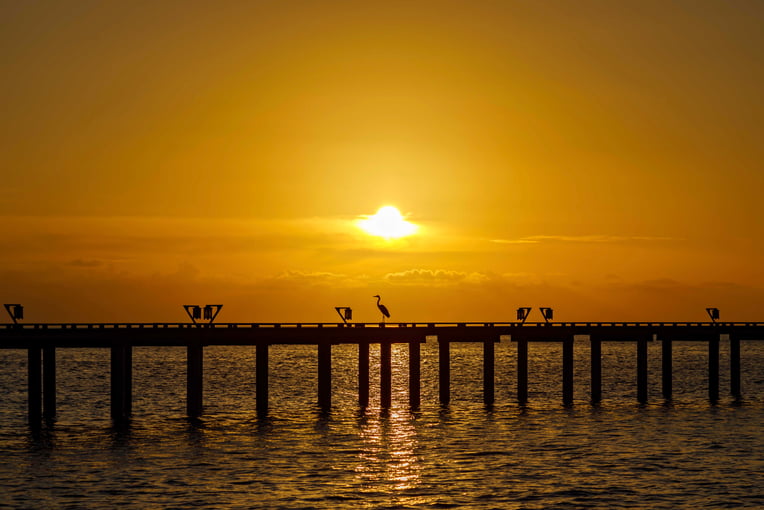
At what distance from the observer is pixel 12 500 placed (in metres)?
42.5

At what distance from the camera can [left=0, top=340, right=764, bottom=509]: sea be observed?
43.5 metres

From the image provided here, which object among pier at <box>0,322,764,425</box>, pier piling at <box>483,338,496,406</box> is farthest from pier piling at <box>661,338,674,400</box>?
pier piling at <box>483,338,496,406</box>

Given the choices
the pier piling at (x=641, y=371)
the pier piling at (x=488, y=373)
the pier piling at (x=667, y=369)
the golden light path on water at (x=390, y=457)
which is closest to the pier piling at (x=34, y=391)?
the golden light path on water at (x=390, y=457)

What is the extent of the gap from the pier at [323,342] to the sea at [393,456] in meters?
1.71

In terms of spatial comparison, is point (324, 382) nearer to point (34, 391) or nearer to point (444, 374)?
point (444, 374)

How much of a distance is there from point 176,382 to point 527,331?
5319 cm

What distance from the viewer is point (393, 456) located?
54562mm

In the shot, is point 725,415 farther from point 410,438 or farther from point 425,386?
point 425,386

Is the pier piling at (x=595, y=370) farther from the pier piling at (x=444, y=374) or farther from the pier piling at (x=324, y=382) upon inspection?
the pier piling at (x=324, y=382)

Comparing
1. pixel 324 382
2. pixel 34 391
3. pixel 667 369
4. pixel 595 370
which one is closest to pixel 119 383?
pixel 34 391

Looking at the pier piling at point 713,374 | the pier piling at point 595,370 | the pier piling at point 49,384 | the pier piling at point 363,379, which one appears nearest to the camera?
the pier piling at point 49,384

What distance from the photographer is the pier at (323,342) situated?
71.2 meters

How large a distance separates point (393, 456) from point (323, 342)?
80.0 ft

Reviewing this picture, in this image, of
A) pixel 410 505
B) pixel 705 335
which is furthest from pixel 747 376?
pixel 410 505
